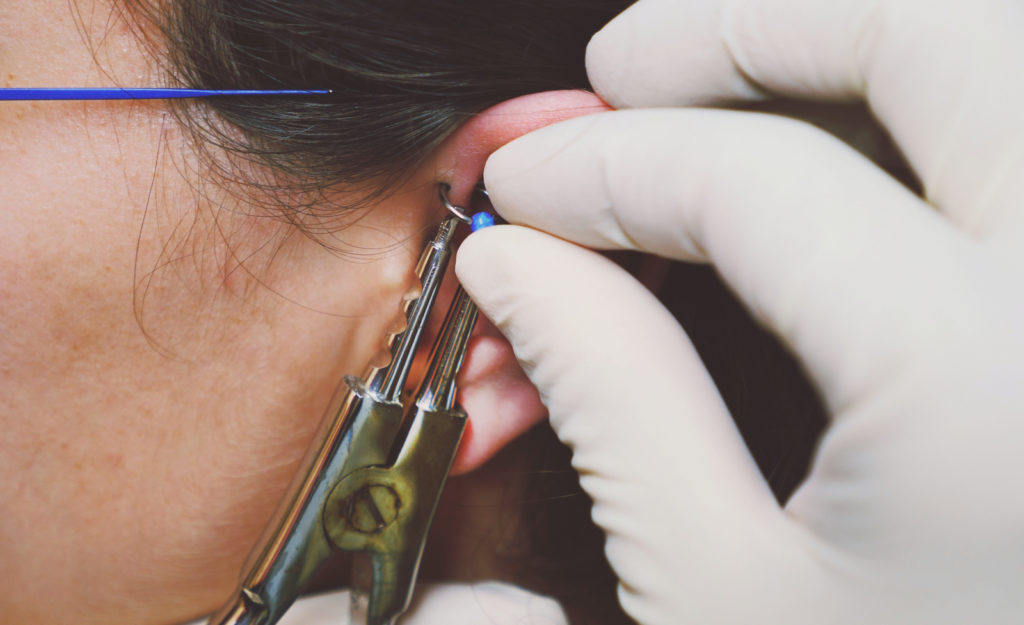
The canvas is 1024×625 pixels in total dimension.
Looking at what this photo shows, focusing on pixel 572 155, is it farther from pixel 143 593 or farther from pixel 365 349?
pixel 143 593

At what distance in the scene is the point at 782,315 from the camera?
0.50m

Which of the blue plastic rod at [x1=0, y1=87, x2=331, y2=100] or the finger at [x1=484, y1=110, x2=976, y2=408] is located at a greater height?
the blue plastic rod at [x1=0, y1=87, x2=331, y2=100]

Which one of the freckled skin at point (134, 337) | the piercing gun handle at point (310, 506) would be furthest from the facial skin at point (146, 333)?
the piercing gun handle at point (310, 506)

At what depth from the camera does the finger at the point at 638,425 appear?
53 centimetres

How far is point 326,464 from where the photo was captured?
656 millimetres

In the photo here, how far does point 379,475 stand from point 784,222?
0.47 m

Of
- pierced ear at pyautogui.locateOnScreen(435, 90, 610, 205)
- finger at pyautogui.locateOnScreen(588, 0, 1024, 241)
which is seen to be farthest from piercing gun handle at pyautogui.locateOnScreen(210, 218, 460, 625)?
finger at pyautogui.locateOnScreen(588, 0, 1024, 241)

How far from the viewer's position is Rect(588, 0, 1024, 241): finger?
0.48 m

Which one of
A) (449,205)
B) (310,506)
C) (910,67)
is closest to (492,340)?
(449,205)

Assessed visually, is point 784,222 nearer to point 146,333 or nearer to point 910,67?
point 910,67

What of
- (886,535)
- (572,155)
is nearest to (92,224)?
(572,155)

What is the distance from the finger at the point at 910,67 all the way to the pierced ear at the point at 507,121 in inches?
4.4

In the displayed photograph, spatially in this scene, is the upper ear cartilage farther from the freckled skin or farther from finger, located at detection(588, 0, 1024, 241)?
finger, located at detection(588, 0, 1024, 241)

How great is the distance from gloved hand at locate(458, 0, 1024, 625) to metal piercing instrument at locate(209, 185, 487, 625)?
85 mm
